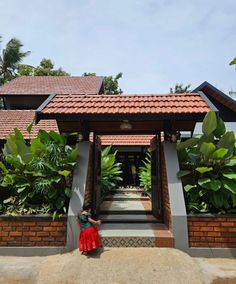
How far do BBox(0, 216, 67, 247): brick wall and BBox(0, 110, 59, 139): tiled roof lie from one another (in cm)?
682

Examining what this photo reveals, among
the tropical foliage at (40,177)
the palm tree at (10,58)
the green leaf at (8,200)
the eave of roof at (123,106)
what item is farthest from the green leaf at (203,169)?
the palm tree at (10,58)

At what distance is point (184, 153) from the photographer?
5160 millimetres

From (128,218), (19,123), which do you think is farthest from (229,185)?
(19,123)

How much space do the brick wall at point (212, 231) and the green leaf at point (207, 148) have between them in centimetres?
114

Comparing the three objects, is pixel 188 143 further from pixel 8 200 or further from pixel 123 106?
pixel 8 200

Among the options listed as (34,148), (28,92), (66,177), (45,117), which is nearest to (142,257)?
(66,177)

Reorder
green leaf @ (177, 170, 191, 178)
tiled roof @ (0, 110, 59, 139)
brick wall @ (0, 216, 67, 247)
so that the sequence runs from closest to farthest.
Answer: brick wall @ (0, 216, 67, 247), green leaf @ (177, 170, 191, 178), tiled roof @ (0, 110, 59, 139)

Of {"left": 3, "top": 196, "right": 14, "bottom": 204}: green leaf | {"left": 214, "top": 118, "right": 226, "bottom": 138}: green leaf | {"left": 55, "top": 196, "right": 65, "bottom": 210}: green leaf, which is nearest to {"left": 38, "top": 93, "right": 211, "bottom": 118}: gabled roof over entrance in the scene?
{"left": 214, "top": 118, "right": 226, "bottom": 138}: green leaf

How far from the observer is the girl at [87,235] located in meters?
4.04

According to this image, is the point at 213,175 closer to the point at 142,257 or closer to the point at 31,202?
the point at 142,257

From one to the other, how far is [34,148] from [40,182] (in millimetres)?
686

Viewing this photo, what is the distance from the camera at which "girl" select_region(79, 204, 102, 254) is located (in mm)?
4035

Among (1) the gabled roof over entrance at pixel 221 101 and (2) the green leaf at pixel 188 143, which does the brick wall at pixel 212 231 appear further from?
(1) the gabled roof over entrance at pixel 221 101

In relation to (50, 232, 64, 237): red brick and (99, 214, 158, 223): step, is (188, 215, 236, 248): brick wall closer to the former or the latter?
(99, 214, 158, 223): step
